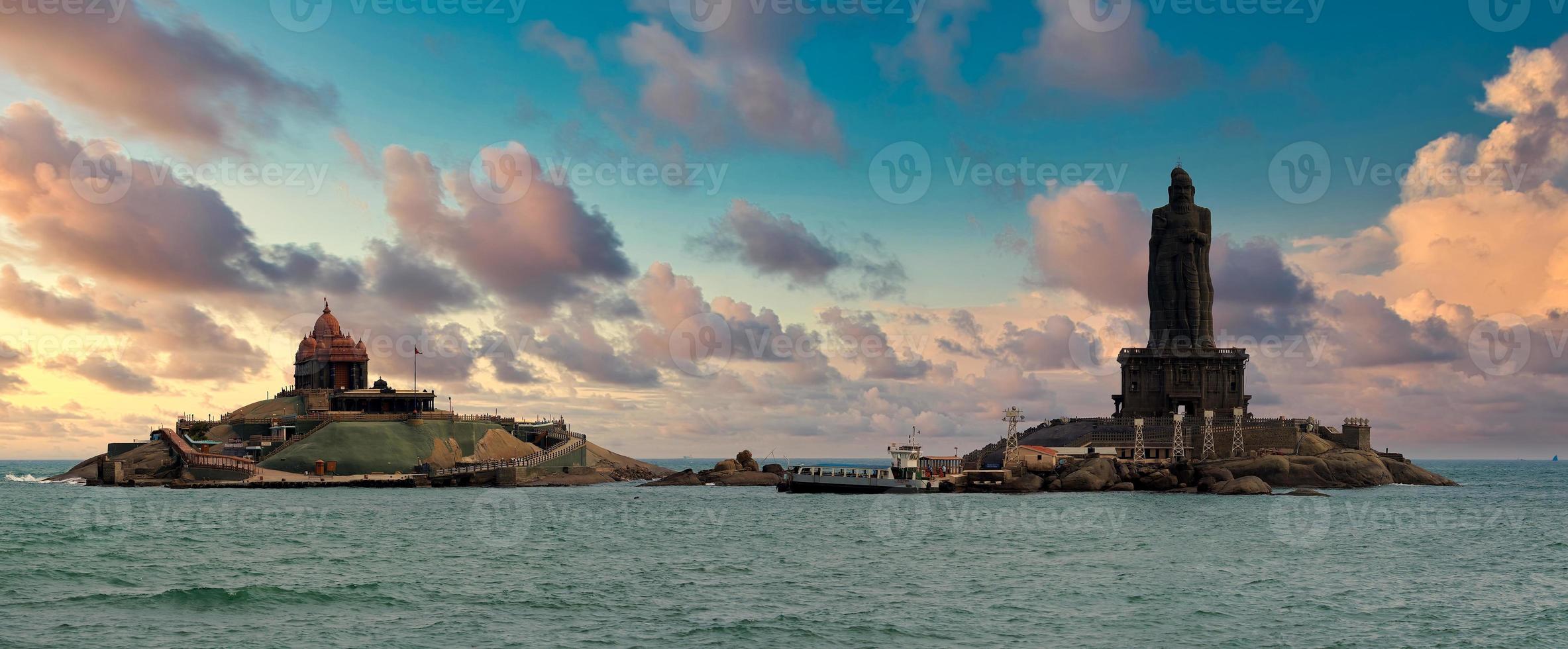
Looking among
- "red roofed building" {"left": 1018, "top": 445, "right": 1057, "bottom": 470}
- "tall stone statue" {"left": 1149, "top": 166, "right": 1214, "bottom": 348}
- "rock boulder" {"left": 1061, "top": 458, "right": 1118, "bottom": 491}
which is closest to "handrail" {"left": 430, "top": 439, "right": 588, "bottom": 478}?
"red roofed building" {"left": 1018, "top": 445, "right": 1057, "bottom": 470}

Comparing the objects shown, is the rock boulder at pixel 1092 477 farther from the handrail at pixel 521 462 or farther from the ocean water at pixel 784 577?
the handrail at pixel 521 462

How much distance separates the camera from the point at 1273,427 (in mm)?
169500

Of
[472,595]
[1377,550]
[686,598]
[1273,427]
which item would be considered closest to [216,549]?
[472,595]

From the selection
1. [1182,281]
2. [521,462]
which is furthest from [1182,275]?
[521,462]

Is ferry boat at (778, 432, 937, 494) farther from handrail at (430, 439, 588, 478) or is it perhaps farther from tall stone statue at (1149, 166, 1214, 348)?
tall stone statue at (1149, 166, 1214, 348)

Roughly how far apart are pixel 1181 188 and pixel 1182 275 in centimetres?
1293

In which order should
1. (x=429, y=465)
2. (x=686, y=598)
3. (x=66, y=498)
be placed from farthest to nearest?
(x=429, y=465), (x=66, y=498), (x=686, y=598)

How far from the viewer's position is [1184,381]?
18962 centimetres

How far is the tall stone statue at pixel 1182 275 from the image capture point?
19338cm

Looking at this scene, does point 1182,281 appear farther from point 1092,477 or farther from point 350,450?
point 350,450

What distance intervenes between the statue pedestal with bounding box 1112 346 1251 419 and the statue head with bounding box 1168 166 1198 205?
22.1 metres

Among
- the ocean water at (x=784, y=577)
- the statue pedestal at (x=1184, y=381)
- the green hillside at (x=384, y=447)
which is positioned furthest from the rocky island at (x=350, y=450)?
the statue pedestal at (x=1184, y=381)

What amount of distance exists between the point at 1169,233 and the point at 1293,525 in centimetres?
10618

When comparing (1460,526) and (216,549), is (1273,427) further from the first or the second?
(216,549)
